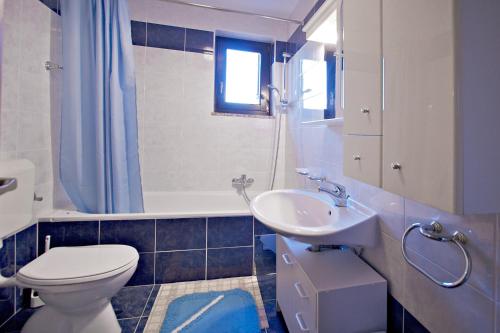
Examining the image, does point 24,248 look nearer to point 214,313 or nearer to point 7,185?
point 7,185

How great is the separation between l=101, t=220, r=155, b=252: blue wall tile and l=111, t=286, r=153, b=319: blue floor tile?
11.0 inches

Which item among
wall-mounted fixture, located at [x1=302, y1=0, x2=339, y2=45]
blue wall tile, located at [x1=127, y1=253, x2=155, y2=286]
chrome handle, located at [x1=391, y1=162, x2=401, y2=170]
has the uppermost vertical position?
wall-mounted fixture, located at [x1=302, y1=0, x2=339, y2=45]

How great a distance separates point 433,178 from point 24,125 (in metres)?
2.10

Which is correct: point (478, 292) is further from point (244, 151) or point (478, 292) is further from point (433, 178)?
point (244, 151)

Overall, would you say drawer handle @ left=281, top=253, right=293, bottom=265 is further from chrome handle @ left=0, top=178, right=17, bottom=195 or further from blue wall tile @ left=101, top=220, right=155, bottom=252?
chrome handle @ left=0, top=178, right=17, bottom=195

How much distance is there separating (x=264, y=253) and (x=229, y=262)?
277 mm

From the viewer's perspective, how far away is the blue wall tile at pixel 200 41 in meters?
2.32

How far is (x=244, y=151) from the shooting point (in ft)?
8.23

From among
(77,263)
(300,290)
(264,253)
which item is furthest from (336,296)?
(77,263)

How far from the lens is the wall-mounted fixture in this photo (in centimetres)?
126

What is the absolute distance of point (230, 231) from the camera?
1.80m

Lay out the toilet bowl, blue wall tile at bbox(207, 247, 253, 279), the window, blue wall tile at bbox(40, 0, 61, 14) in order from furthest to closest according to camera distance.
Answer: the window
blue wall tile at bbox(207, 247, 253, 279)
blue wall tile at bbox(40, 0, 61, 14)
the toilet bowl

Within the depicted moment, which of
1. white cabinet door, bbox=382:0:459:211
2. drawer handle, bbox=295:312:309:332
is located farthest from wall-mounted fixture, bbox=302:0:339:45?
drawer handle, bbox=295:312:309:332

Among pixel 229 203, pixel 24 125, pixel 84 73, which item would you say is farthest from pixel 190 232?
pixel 84 73
